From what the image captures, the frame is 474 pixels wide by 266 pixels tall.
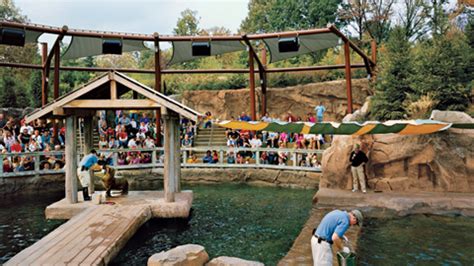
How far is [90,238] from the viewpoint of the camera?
303 inches

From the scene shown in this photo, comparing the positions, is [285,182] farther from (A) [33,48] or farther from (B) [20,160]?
(A) [33,48]

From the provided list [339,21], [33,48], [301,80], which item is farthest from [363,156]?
[33,48]

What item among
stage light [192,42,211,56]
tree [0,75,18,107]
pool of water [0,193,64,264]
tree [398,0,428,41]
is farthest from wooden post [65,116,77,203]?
tree [398,0,428,41]

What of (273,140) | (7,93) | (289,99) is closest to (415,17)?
(289,99)

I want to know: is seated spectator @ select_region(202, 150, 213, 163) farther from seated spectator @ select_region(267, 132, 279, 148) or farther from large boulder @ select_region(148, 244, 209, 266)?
large boulder @ select_region(148, 244, 209, 266)

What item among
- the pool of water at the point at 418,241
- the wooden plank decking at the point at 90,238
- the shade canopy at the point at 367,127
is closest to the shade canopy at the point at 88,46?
the shade canopy at the point at 367,127

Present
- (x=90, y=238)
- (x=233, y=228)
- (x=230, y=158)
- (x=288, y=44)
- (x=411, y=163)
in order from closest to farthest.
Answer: (x=90, y=238) < (x=233, y=228) < (x=411, y=163) < (x=230, y=158) < (x=288, y=44)

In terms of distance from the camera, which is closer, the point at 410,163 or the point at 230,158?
the point at 410,163

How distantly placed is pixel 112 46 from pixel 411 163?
41.9ft

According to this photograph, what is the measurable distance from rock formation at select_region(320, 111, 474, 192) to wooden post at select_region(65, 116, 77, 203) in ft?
23.4

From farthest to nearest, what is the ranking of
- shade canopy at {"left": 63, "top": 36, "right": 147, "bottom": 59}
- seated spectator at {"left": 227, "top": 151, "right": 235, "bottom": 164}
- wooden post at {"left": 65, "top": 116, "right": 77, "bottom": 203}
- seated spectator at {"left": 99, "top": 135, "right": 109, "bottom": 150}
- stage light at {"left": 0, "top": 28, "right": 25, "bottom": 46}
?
shade canopy at {"left": 63, "top": 36, "right": 147, "bottom": 59} → seated spectator at {"left": 99, "top": 135, "right": 109, "bottom": 150} → seated spectator at {"left": 227, "top": 151, "right": 235, "bottom": 164} → stage light at {"left": 0, "top": 28, "right": 25, "bottom": 46} → wooden post at {"left": 65, "top": 116, "right": 77, "bottom": 203}

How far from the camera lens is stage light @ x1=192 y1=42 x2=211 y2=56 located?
1870 centimetres

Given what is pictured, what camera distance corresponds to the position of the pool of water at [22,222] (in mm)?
8828

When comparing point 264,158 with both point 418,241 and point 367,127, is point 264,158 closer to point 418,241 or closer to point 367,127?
point 367,127
